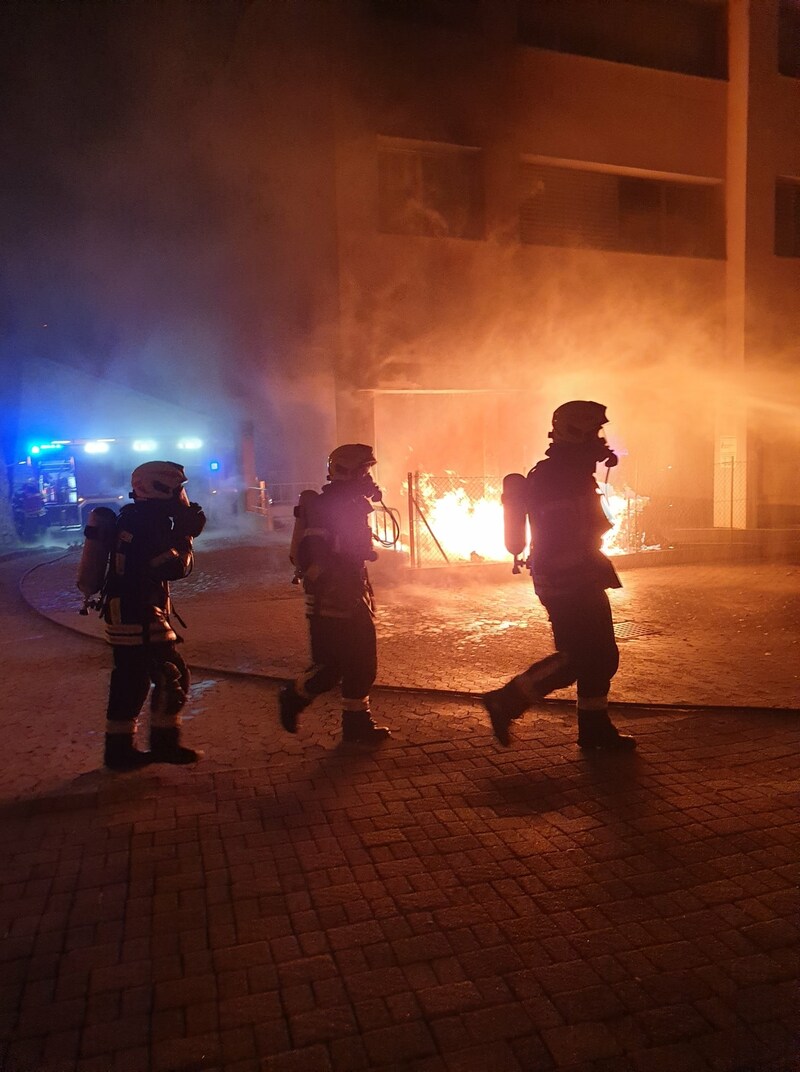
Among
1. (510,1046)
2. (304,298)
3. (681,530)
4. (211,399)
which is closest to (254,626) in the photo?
(510,1046)

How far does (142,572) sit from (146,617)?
229 mm

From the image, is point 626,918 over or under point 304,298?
under

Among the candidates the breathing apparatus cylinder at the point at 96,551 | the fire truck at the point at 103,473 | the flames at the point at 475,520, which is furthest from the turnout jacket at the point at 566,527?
the fire truck at the point at 103,473

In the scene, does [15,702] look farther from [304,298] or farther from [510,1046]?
[304,298]

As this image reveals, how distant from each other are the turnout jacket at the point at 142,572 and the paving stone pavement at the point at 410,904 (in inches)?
29.0

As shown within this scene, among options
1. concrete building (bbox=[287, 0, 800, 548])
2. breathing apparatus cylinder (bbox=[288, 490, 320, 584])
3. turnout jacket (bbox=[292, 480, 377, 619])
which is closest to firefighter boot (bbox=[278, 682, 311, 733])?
turnout jacket (bbox=[292, 480, 377, 619])

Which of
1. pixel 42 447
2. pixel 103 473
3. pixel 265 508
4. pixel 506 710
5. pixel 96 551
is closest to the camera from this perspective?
pixel 96 551

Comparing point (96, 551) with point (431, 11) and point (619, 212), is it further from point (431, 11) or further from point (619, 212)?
point (619, 212)

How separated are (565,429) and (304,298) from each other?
9177 mm

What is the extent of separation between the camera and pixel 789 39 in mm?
13844

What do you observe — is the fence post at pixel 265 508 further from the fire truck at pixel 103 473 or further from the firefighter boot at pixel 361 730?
the firefighter boot at pixel 361 730

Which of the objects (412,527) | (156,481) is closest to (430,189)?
(412,527)

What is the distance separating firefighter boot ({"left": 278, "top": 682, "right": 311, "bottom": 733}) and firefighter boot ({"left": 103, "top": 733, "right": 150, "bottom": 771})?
2.56ft

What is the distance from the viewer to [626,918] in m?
2.79
